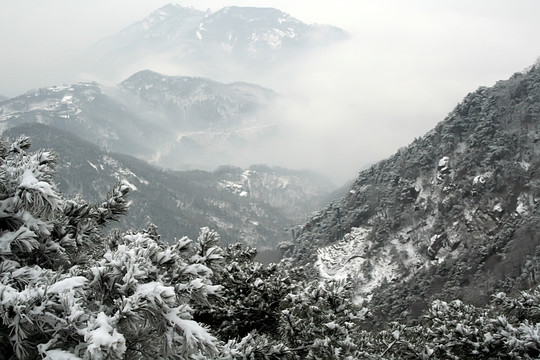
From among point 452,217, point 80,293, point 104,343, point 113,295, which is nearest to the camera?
point 104,343

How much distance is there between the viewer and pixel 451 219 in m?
93.9

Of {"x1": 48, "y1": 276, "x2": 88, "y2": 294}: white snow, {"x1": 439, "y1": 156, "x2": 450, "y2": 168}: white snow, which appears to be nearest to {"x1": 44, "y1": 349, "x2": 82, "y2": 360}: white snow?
{"x1": 48, "y1": 276, "x2": 88, "y2": 294}: white snow

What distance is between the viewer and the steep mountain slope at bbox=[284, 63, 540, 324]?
245ft

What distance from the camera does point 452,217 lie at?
3698 inches

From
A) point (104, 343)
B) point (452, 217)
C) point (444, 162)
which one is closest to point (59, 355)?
point (104, 343)

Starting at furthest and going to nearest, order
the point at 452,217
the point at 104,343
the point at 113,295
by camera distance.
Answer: the point at 452,217 < the point at 113,295 < the point at 104,343

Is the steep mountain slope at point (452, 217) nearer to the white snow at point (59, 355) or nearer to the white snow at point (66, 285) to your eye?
the white snow at point (66, 285)

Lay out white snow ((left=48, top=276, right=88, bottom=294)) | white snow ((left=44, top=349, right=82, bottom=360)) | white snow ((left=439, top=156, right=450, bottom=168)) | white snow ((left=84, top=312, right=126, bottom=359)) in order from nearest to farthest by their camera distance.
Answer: white snow ((left=84, top=312, right=126, bottom=359))
white snow ((left=44, top=349, right=82, bottom=360))
white snow ((left=48, top=276, right=88, bottom=294))
white snow ((left=439, top=156, right=450, bottom=168))

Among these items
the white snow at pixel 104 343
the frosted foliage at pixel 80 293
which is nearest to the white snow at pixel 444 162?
the frosted foliage at pixel 80 293

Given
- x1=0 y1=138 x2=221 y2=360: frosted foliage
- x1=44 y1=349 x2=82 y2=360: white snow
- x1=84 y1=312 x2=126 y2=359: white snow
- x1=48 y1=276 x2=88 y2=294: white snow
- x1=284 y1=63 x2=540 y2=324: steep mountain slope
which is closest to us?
x1=84 y1=312 x2=126 y2=359: white snow

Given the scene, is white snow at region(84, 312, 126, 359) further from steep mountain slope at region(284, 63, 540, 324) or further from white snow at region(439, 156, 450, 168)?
white snow at region(439, 156, 450, 168)

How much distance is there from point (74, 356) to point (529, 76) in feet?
407

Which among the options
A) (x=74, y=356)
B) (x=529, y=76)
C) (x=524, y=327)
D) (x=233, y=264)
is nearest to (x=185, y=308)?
(x=74, y=356)

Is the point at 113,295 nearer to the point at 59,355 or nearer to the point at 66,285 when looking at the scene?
the point at 66,285
